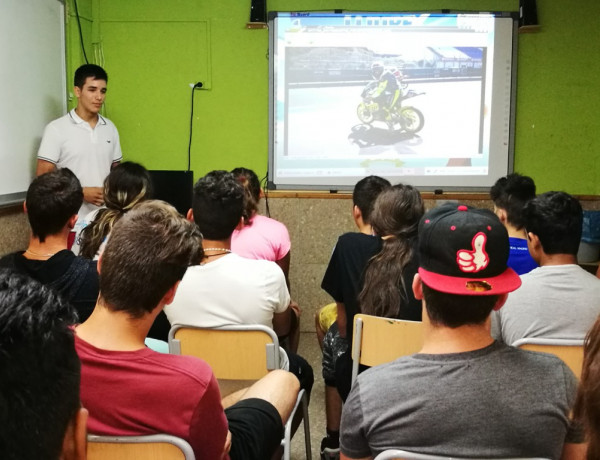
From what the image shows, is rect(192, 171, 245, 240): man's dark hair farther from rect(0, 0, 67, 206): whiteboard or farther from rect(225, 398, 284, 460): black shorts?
rect(0, 0, 67, 206): whiteboard

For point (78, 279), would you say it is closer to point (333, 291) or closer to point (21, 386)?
point (333, 291)

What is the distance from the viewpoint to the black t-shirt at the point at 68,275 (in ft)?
6.19

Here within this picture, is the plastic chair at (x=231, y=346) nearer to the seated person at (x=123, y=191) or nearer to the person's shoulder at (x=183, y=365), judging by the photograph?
the person's shoulder at (x=183, y=365)

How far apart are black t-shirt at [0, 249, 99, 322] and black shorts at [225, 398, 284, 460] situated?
27.2 inches

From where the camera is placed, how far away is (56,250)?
2039 mm

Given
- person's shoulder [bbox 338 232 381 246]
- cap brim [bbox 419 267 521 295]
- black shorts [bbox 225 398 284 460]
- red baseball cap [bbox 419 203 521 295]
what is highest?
red baseball cap [bbox 419 203 521 295]

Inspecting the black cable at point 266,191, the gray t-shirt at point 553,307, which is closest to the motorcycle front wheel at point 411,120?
the black cable at point 266,191

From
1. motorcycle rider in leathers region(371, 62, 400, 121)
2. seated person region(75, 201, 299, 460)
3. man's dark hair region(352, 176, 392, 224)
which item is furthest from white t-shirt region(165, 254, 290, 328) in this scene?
motorcycle rider in leathers region(371, 62, 400, 121)

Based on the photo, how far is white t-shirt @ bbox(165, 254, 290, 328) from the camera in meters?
1.93

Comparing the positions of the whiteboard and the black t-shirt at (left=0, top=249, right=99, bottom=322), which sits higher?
the whiteboard

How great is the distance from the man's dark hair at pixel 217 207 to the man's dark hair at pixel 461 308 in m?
1.10

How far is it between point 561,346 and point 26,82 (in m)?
3.26

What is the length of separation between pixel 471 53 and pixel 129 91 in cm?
262

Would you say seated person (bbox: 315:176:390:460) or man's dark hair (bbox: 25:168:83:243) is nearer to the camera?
man's dark hair (bbox: 25:168:83:243)
